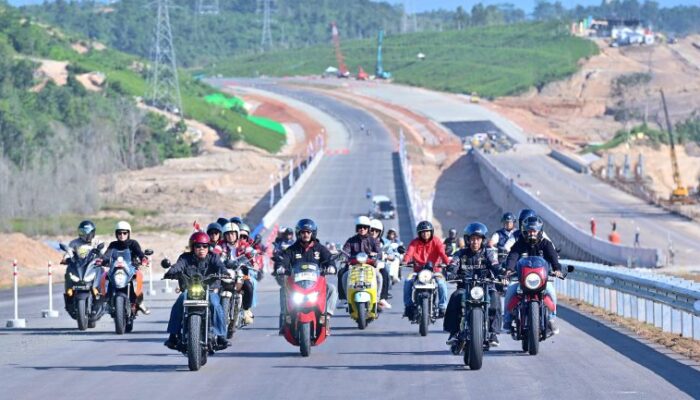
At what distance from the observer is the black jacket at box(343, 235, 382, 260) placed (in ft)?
83.5

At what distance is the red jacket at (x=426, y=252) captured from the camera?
2411cm

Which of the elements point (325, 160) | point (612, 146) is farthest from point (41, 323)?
point (612, 146)

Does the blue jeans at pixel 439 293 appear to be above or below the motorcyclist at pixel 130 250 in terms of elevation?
below

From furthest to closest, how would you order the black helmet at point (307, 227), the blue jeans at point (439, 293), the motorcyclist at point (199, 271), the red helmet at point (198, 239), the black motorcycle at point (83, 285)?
the black motorcycle at point (83, 285) < the blue jeans at point (439, 293) < the black helmet at point (307, 227) < the red helmet at point (198, 239) < the motorcyclist at point (199, 271)

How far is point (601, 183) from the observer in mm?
112750

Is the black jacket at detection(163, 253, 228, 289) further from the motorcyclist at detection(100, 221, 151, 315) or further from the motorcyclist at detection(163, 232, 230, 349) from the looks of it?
the motorcyclist at detection(100, 221, 151, 315)

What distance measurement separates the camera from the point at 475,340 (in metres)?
18.5

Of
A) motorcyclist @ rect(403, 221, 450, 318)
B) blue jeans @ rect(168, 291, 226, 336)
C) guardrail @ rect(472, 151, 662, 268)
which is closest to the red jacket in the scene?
motorcyclist @ rect(403, 221, 450, 318)

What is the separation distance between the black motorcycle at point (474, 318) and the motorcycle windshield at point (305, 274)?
1940 mm

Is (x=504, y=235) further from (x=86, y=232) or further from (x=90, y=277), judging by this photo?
(x=86, y=232)

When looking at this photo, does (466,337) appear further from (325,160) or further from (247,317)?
(325,160)

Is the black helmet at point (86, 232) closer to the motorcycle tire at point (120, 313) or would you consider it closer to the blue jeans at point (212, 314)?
the motorcycle tire at point (120, 313)

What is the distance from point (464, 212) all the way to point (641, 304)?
237 ft

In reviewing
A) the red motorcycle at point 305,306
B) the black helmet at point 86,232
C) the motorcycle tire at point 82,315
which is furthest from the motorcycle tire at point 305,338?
the black helmet at point 86,232
